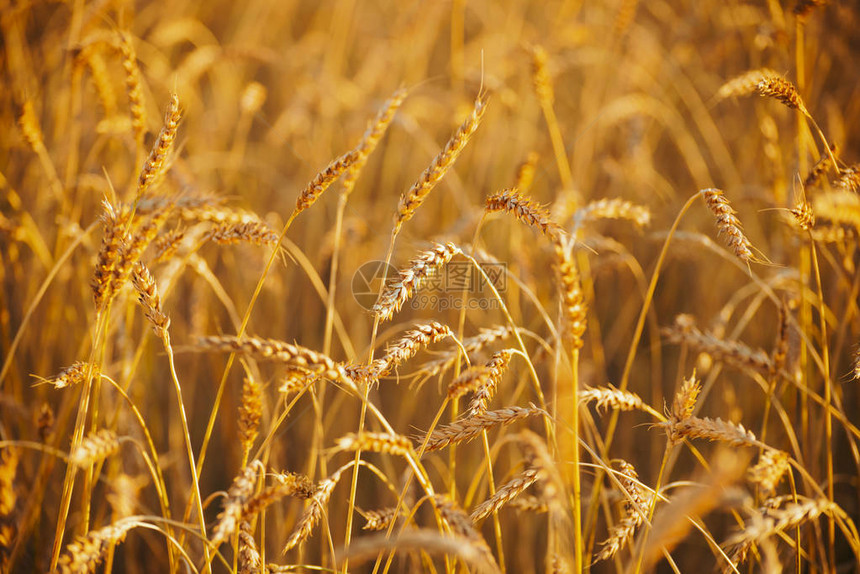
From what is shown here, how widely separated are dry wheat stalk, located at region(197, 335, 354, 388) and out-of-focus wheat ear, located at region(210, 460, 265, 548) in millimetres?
227

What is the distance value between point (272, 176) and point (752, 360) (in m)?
2.68

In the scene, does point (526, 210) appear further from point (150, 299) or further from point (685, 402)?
point (150, 299)

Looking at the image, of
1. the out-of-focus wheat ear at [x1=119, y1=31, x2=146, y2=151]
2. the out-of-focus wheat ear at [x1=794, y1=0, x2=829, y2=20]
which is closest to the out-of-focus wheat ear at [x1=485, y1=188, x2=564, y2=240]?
the out-of-focus wheat ear at [x1=119, y1=31, x2=146, y2=151]

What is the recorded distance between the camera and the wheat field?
3.34 feet

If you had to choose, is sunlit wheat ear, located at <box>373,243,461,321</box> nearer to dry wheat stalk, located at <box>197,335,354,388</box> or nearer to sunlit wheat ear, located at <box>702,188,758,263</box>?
dry wheat stalk, located at <box>197,335,354,388</box>

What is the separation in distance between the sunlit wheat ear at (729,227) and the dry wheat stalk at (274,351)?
0.83 m

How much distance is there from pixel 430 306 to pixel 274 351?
5.57 feet

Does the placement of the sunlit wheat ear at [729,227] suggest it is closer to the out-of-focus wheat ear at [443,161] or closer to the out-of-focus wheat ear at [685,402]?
the out-of-focus wheat ear at [685,402]

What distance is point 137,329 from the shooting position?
268cm

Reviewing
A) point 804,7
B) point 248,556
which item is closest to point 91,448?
point 248,556

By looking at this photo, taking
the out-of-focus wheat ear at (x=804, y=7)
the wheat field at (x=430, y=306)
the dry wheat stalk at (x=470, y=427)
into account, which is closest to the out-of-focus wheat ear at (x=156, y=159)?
the wheat field at (x=430, y=306)

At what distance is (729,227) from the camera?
3.42ft

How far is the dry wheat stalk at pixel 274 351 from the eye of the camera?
0.73 m

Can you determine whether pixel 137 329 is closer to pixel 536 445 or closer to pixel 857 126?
pixel 536 445
